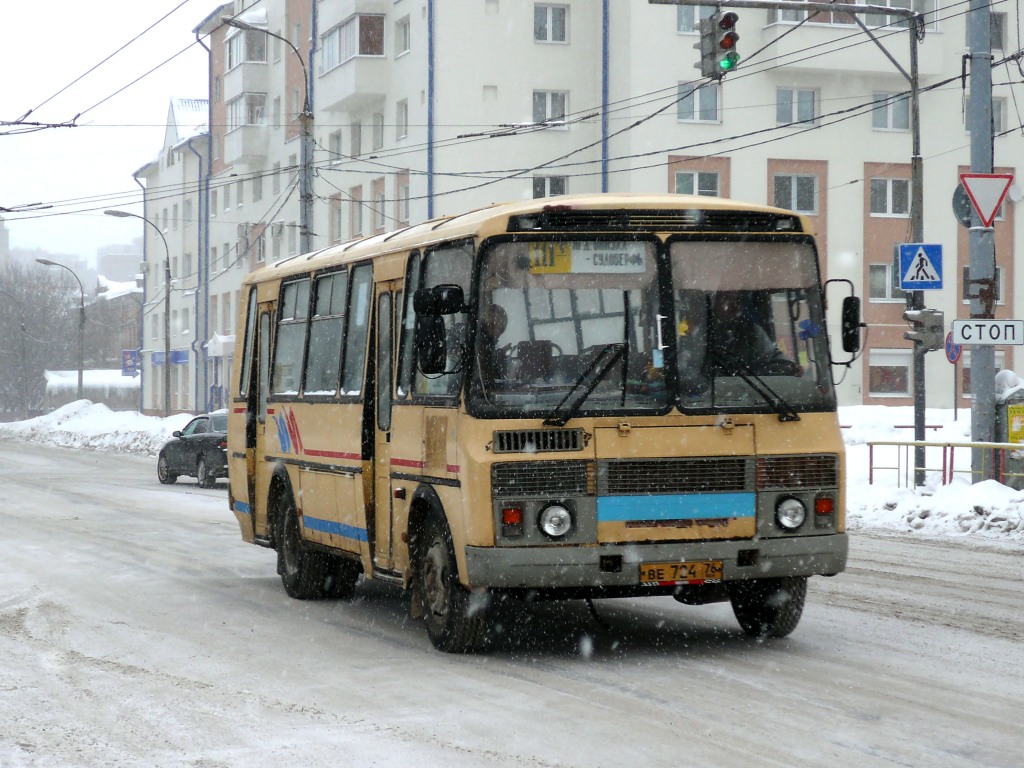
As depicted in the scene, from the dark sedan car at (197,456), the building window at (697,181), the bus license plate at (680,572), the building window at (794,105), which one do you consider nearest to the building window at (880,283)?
the building window at (794,105)

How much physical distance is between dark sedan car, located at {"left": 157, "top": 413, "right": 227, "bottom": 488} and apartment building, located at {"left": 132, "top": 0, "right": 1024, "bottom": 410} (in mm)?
18195

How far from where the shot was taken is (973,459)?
20.2m

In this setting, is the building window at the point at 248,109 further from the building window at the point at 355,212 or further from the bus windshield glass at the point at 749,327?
the bus windshield glass at the point at 749,327

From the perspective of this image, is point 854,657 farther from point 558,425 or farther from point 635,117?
point 635,117

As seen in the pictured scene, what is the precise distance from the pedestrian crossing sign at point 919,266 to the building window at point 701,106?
95.4 feet

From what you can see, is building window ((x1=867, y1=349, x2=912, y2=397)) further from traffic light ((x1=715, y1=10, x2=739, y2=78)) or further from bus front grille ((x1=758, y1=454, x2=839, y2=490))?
bus front grille ((x1=758, y1=454, x2=839, y2=490))

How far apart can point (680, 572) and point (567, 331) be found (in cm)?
145

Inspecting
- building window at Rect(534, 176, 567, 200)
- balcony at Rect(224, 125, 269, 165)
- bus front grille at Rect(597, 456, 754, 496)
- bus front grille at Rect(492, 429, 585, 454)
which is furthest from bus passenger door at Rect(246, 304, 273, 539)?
balcony at Rect(224, 125, 269, 165)

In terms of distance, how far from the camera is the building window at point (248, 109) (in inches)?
2594

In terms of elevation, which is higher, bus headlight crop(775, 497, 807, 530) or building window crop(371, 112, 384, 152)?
building window crop(371, 112, 384, 152)

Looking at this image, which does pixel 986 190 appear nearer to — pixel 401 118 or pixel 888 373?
pixel 888 373

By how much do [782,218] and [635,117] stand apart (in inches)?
1586

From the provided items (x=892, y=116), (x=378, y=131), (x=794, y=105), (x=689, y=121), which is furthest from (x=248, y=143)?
(x=892, y=116)

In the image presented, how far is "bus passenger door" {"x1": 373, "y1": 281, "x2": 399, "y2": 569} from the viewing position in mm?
10453
